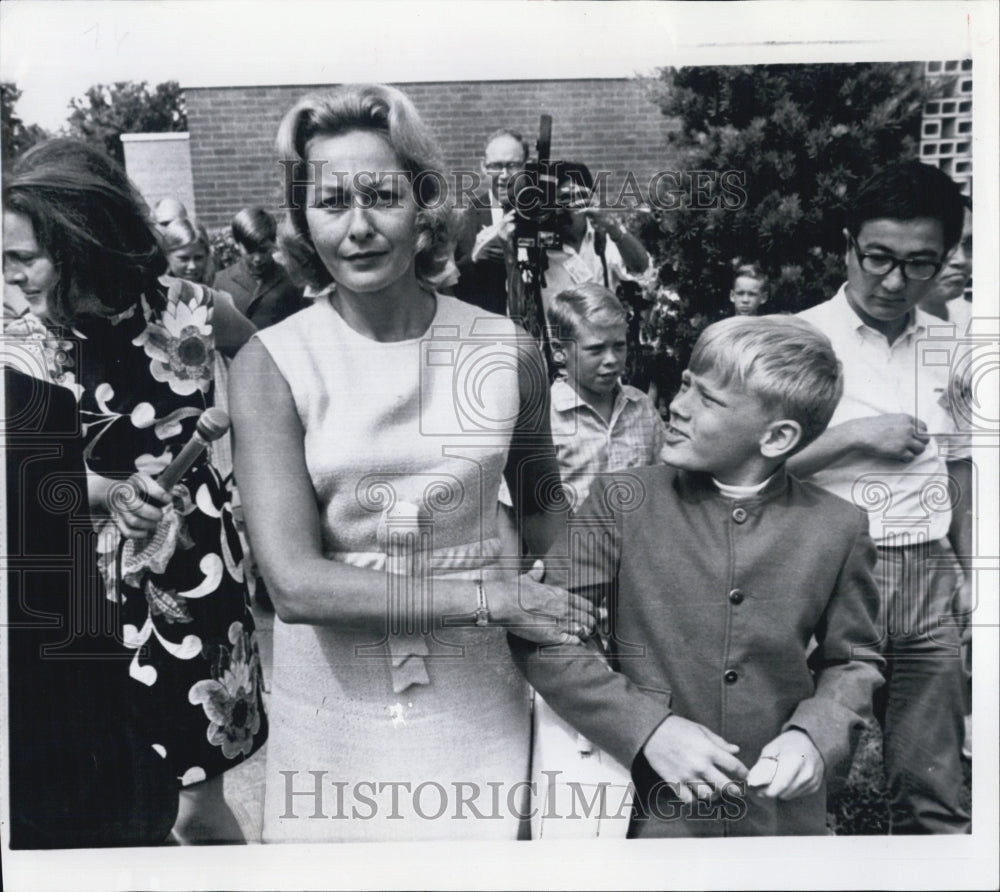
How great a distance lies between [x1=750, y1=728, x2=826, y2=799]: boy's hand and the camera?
3.54 m

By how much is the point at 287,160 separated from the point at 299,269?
0.32 m

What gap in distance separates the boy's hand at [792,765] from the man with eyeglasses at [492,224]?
1.62m

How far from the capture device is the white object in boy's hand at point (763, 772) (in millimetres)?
3559

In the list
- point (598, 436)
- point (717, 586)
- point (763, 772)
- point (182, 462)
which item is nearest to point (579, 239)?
point (598, 436)

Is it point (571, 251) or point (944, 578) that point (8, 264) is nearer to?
point (571, 251)

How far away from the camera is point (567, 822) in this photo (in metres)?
3.63

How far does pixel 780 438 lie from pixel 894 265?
640 millimetres
